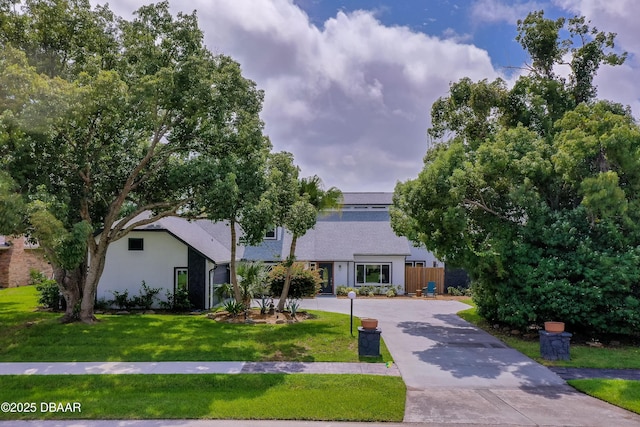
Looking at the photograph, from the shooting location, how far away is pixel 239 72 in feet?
55.1

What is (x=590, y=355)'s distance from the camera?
14.2 m

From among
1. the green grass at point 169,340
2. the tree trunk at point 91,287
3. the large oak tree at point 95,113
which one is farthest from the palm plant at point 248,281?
the tree trunk at point 91,287

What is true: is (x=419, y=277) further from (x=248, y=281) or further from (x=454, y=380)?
(x=454, y=380)

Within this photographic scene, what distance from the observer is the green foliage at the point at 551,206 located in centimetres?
1473

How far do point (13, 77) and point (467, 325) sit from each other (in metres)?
18.5

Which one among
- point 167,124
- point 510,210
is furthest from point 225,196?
point 510,210

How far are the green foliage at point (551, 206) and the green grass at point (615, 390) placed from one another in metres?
3.86

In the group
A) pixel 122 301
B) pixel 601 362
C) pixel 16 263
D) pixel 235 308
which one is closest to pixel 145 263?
pixel 122 301

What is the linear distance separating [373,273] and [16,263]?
2435cm

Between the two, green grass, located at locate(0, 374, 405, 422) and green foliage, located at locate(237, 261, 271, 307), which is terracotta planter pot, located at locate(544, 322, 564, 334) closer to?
green grass, located at locate(0, 374, 405, 422)

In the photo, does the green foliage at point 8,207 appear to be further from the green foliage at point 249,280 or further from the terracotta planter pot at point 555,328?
the terracotta planter pot at point 555,328

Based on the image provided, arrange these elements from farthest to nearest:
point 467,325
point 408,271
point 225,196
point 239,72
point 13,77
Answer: point 408,271, point 467,325, point 239,72, point 225,196, point 13,77

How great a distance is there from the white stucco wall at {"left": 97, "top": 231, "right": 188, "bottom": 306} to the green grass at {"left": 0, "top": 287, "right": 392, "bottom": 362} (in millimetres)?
3062

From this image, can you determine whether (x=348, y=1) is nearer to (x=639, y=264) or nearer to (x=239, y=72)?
(x=239, y=72)
